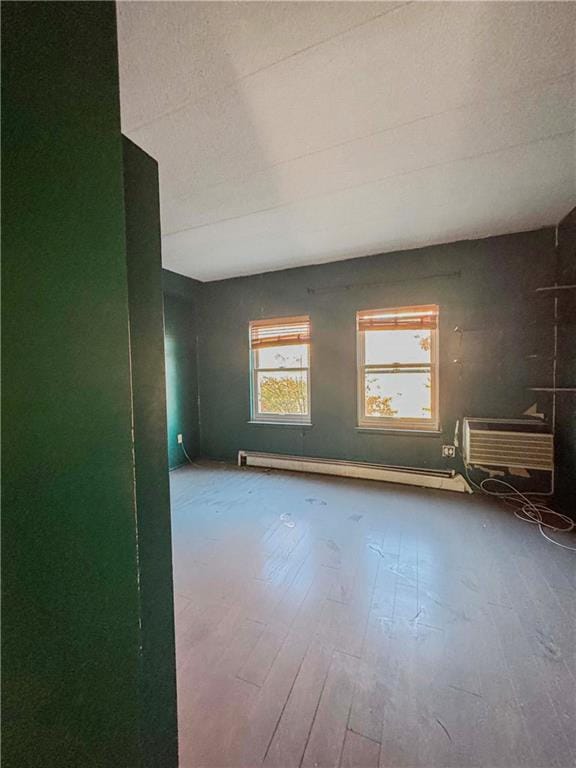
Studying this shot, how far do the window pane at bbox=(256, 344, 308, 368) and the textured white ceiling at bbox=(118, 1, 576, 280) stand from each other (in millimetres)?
1654

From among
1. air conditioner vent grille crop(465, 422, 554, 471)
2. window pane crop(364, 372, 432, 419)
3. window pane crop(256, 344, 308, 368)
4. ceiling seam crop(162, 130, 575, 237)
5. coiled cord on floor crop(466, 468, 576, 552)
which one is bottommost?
coiled cord on floor crop(466, 468, 576, 552)

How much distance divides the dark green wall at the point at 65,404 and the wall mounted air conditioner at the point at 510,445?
3.21m

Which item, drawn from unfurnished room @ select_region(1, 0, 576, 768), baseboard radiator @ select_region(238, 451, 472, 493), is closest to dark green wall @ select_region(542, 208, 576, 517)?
unfurnished room @ select_region(1, 0, 576, 768)

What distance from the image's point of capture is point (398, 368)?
11.5 feet

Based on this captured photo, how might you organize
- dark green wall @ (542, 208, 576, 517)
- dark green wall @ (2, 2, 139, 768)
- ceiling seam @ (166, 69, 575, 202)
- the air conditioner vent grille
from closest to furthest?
1. dark green wall @ (2, 2, 139, 768)
2. ceiling seam @ (166, 69, 575, 202)
3. dark green wall @ (542, 208, 576, 517)
4. the air conditioner vent grille

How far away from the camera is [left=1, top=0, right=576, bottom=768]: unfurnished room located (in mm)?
460

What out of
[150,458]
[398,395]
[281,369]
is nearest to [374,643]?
[150,458]

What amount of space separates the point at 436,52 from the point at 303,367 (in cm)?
300

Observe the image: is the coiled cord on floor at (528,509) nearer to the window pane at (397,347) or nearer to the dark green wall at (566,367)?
the dark green wall at (566,367)

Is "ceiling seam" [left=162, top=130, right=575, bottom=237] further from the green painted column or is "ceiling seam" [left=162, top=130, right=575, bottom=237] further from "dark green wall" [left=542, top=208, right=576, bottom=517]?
the green painted column

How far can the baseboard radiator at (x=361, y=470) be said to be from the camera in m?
3.24

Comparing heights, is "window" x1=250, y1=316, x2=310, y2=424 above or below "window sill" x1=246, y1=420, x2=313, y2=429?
above

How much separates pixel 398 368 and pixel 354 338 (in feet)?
2.04

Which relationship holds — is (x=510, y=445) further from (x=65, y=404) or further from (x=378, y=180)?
(x=65, y=404)
